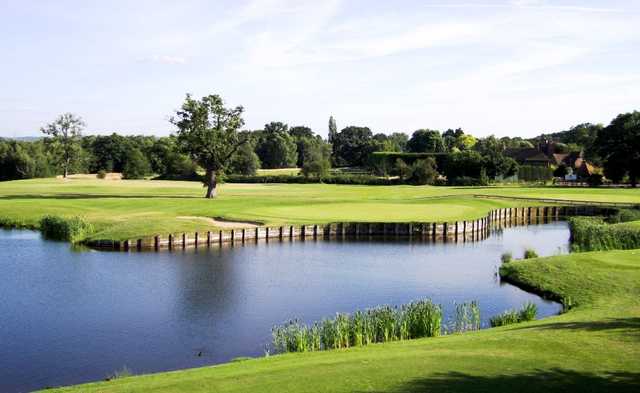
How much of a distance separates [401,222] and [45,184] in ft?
219

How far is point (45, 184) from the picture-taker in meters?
107

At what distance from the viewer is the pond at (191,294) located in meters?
24.7

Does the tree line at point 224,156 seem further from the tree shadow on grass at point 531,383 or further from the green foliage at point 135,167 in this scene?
the tree shadow on grass at point 531,383

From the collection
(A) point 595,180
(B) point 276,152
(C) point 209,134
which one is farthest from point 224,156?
(B) point 276,152

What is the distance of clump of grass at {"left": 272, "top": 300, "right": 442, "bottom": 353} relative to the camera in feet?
79.2

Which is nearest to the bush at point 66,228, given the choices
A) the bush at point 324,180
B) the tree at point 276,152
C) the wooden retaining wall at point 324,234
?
the wooden retaining wall at point 324,234

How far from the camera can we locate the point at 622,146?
116 metres

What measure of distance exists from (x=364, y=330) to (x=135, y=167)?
120135mm

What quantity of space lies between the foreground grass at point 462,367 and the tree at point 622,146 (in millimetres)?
99728

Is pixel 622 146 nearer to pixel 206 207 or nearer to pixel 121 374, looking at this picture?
pixel 206 207

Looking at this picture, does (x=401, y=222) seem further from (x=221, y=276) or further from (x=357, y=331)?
(x=357, y=331)

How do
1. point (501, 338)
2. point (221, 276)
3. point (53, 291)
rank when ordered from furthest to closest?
point (221, 276)
point (53, 291)
point (501, 338)

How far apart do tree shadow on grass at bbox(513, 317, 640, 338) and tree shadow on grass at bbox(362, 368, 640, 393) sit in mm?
5448

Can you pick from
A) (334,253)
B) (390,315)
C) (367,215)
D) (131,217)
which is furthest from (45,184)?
(390,315)
